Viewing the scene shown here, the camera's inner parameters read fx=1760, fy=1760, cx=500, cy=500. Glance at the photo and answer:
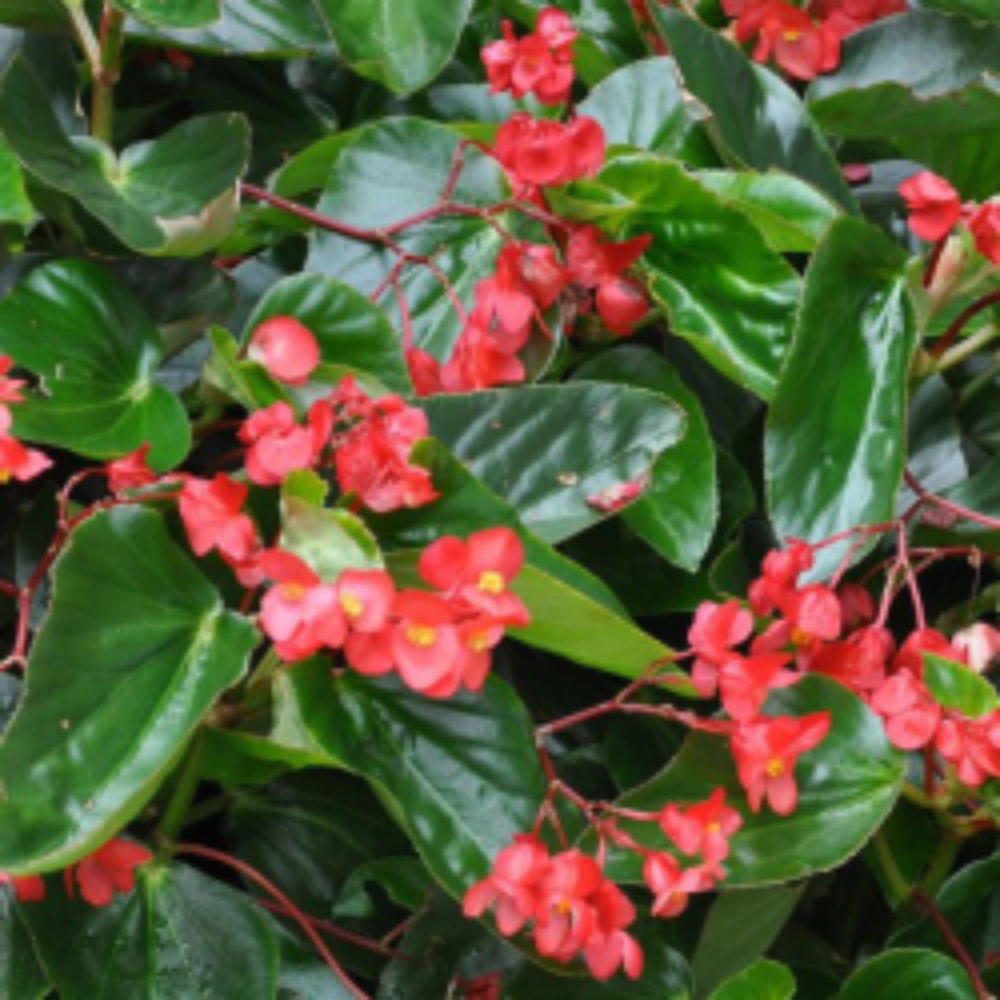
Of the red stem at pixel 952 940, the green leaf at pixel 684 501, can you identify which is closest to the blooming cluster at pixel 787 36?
the green leaf at pixel 684 501

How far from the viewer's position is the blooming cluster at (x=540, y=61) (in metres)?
0.90

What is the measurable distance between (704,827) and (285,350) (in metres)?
0.28

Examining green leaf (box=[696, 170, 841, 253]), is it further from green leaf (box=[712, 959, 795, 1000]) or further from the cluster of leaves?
green leaf (box=[712, 959, 795, 1000])

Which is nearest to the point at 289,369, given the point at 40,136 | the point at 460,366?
the point at 460,366

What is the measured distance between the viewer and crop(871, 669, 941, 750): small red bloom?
783mm

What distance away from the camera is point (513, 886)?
690mm

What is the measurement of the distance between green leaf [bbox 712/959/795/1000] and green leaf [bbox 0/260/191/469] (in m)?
0.34

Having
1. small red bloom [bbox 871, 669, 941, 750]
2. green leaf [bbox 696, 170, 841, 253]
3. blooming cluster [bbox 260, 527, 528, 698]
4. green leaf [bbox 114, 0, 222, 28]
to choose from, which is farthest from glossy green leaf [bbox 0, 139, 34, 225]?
small red bloom [bbox 871, 669, 941, 750]

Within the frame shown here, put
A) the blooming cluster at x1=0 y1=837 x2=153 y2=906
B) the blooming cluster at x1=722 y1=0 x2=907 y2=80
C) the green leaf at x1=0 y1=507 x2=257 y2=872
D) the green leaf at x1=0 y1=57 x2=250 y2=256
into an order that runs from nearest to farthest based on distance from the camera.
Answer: the green leaf at x1=0 y1=507 x2=257 y2=872 → the blooming cluster at x1=0 y1=837 x2=153 y2=906 → the green leaf at x1=0 y1=57 x2=250 y2=256 → the blooming cluster at x1=722 y1=0 x2=907 y2=80

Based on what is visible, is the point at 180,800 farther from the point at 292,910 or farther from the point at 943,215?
the point at 943,215

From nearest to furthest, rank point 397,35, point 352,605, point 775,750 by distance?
point 352,605 → point 775,750 → point 397,35

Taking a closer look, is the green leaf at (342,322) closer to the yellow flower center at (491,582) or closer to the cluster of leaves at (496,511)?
the cluster of leaves at (496,511)

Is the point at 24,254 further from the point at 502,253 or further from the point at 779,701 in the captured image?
the point at 779,701

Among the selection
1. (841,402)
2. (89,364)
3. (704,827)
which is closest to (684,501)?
(841,402)
